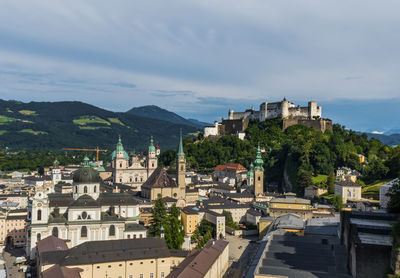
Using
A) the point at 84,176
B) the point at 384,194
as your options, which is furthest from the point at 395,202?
the point at 84,176

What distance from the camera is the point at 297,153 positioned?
8312 centimetres

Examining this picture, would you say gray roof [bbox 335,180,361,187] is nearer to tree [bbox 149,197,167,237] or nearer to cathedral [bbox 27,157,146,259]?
tree [bbox 149,197,167,237]

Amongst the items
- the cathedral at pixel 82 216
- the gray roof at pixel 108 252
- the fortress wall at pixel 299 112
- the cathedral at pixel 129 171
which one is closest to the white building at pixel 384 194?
the gray roof at pixel 108 252

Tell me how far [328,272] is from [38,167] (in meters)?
125

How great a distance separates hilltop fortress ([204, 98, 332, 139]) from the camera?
102394mm

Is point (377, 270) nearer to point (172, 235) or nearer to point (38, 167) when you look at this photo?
point (172, 235)

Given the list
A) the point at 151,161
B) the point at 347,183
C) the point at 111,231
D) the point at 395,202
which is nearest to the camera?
the point at 395,202

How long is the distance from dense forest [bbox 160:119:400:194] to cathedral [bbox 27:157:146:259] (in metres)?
36.1

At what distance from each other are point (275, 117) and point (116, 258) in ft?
249

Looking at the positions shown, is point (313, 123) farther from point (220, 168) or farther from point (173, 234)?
point (173, 234)

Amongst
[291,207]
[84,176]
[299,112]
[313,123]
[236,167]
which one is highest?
[299,112]

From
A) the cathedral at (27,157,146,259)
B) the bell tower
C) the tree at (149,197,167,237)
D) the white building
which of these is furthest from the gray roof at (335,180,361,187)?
the bell tower

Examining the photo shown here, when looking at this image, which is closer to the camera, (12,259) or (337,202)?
(12,259)

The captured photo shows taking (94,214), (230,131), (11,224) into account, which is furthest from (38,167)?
(94,214)
